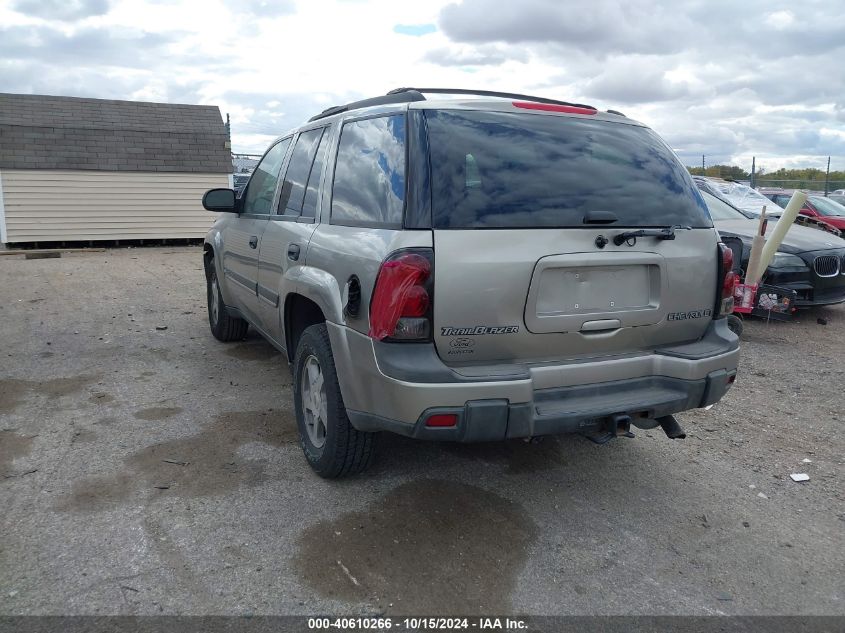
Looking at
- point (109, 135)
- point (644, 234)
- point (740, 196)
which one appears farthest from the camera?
point (109, 135)

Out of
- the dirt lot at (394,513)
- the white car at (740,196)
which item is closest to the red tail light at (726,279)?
the dirt lot at (394,513)

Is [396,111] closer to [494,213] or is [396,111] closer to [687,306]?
[494,213]

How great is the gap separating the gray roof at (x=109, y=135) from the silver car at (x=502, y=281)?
14.8 m

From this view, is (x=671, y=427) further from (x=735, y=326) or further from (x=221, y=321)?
(x=221, y=321)

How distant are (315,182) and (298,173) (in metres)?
0.42

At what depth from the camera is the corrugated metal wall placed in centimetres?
1580

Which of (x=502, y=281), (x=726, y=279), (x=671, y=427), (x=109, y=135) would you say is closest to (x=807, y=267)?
(x=726, y=279)

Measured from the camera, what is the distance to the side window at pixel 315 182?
3984 mm

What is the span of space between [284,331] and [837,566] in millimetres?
3085

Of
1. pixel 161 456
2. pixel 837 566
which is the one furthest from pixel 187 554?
pixel 837 566

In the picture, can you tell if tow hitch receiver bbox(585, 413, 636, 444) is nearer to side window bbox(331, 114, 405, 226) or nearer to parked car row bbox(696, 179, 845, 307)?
side window bbox(331, 114, 405, 226)

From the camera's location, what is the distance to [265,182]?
510 cm

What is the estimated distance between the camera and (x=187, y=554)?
302 centimetres

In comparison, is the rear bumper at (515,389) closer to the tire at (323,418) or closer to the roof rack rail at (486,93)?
the tire at (323,418)
